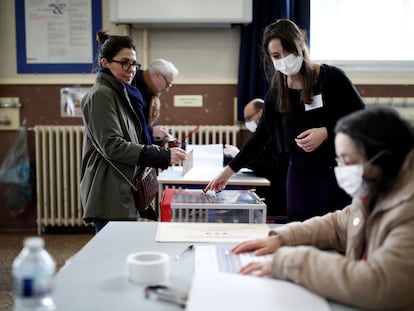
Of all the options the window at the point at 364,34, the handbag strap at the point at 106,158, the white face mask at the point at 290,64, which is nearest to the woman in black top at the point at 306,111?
the white face mask at the point at 290,64

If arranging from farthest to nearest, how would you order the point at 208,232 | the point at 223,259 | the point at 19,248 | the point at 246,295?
the point at 19,248 < the point at 208,232 < the point at 223,259 < the point at 246,295

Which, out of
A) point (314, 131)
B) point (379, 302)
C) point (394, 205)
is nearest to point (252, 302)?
point (379, 302)

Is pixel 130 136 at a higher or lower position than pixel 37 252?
higher

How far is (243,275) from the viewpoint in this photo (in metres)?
1.06

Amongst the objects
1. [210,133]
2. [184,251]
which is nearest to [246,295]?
[184,251]

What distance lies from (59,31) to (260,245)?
325 centimetres

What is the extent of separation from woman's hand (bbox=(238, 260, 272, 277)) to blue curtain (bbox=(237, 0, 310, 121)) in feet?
9.45

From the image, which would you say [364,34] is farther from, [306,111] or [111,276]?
[111,276]

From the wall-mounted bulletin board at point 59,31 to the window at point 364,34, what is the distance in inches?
71.6

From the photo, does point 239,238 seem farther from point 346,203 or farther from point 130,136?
point 130,136

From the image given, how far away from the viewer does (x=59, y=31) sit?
395 centimetres

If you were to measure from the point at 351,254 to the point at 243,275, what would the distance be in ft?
0.85

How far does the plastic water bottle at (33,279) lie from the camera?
0.81 metres

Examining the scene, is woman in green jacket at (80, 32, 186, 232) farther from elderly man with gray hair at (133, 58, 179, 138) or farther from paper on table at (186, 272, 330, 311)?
paper on table at (186, 272, 330, 311)
